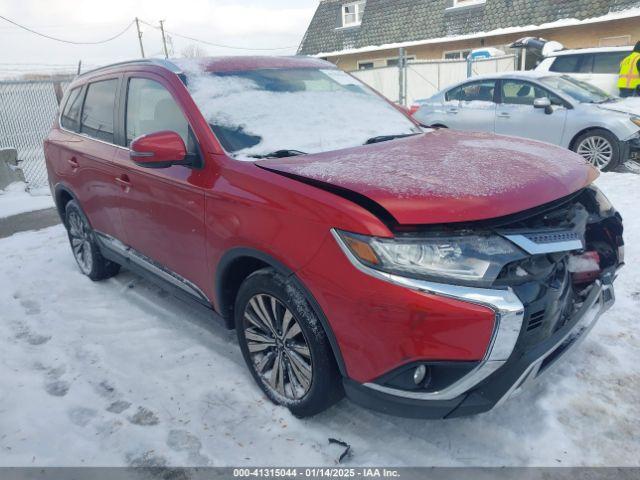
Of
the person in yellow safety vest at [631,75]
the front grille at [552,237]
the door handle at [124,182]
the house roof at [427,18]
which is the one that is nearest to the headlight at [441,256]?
the front grille at [552,237]

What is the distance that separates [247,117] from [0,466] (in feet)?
7.05

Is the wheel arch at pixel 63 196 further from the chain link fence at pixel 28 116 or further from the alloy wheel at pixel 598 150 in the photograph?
the alloy wheel at pixel 598 150

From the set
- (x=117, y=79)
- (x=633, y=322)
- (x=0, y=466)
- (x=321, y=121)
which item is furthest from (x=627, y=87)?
(x=0, y=466)

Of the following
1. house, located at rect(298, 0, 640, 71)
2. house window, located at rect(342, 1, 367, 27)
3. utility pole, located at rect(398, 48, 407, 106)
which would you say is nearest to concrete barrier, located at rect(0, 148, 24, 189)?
utility pole, located at rect(398, 48, 407, 106)

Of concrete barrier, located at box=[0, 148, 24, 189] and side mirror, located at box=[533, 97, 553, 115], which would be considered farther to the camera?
concrete barrier, located at box=[0, 148, 24, 189]

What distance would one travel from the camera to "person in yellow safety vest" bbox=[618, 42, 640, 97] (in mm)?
8969

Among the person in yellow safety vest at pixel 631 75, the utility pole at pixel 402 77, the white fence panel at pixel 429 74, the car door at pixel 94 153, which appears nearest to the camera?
the car door at pixel 94 153

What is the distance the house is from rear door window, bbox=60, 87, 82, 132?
1506 centimetres

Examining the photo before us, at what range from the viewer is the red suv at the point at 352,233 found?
6.35 ft

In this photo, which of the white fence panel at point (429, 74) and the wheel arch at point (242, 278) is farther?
the white fence panel at point (429, 74)

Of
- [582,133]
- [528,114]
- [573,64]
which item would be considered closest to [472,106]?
[528,114]

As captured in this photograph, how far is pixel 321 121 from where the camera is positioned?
10.1ft

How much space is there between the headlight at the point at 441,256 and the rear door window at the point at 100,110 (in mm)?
2540

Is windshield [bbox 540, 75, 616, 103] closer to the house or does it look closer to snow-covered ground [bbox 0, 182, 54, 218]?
the house
